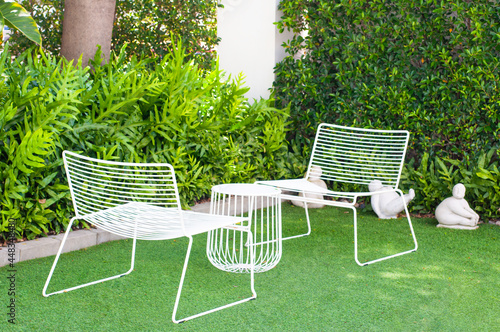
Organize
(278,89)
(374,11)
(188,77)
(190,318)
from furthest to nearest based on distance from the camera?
(278,89) → (374,11) → (188,77) → (190,318)

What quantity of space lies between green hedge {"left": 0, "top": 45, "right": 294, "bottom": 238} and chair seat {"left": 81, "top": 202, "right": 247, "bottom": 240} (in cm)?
71

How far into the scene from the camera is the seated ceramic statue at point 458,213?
178 inches

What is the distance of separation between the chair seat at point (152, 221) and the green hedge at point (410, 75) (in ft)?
9.74

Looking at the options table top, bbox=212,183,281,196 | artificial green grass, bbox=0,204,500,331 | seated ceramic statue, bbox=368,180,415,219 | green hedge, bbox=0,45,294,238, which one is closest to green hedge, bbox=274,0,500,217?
seated ceramic statue, bbox=368,180,415,219

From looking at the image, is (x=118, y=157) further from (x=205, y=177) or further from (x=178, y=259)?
(x=205, y=177)

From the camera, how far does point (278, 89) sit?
5.98m

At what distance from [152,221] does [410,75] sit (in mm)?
3415

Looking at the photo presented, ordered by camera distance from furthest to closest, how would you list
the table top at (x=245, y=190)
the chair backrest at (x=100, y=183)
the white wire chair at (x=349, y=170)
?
the white wire chair at (x=349, y=170) < the table top at (x=245, y=190) < the chair backrest at (x=100, y=183)

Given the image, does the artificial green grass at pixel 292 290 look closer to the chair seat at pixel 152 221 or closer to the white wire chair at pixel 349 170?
the white wire chair at pixel 349 170

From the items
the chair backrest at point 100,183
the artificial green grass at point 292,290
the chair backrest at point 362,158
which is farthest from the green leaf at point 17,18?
the chair backrest at point 362,158

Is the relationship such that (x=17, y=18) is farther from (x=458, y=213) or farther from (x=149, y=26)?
(x=458, y=213)

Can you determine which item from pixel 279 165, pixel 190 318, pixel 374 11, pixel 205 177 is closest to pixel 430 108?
pixel 374 11

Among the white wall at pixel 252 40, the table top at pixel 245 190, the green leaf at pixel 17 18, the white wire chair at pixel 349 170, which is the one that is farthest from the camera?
the white wall at pixel 252 40

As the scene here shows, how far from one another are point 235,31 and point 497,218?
352cm
